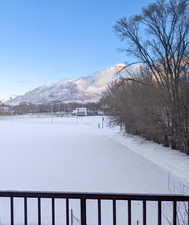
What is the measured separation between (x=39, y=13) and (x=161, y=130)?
8.99 metres

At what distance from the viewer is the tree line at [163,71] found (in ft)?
45.0

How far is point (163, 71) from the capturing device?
1546cm

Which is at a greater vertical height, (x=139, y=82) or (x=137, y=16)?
(x=137, y=16)

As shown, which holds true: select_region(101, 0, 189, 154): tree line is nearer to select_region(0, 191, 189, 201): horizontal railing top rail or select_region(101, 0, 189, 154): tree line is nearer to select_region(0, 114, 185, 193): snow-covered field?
select_region(0, 114, 185, 193): snow-covered field

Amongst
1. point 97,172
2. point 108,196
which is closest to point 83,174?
point 97,172

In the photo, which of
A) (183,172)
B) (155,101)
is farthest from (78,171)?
(155,101)

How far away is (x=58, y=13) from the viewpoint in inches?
642

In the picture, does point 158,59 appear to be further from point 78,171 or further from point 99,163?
point 78,171

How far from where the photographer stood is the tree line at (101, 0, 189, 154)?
1371 cm

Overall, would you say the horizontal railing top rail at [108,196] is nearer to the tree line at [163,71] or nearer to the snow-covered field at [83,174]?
the snow-covered field at [83,174]

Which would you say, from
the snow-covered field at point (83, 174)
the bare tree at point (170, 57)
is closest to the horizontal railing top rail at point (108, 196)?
the snow-covered field at point (83, 174)

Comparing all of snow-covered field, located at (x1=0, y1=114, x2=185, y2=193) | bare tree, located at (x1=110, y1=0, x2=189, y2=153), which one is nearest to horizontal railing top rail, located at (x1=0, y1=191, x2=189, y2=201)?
snow-covered field, located at (x1=0, y1=114, x2=185, y2=193)

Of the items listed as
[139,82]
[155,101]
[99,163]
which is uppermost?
[139,82]

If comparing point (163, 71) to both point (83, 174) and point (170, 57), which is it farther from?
point (83, 174)
